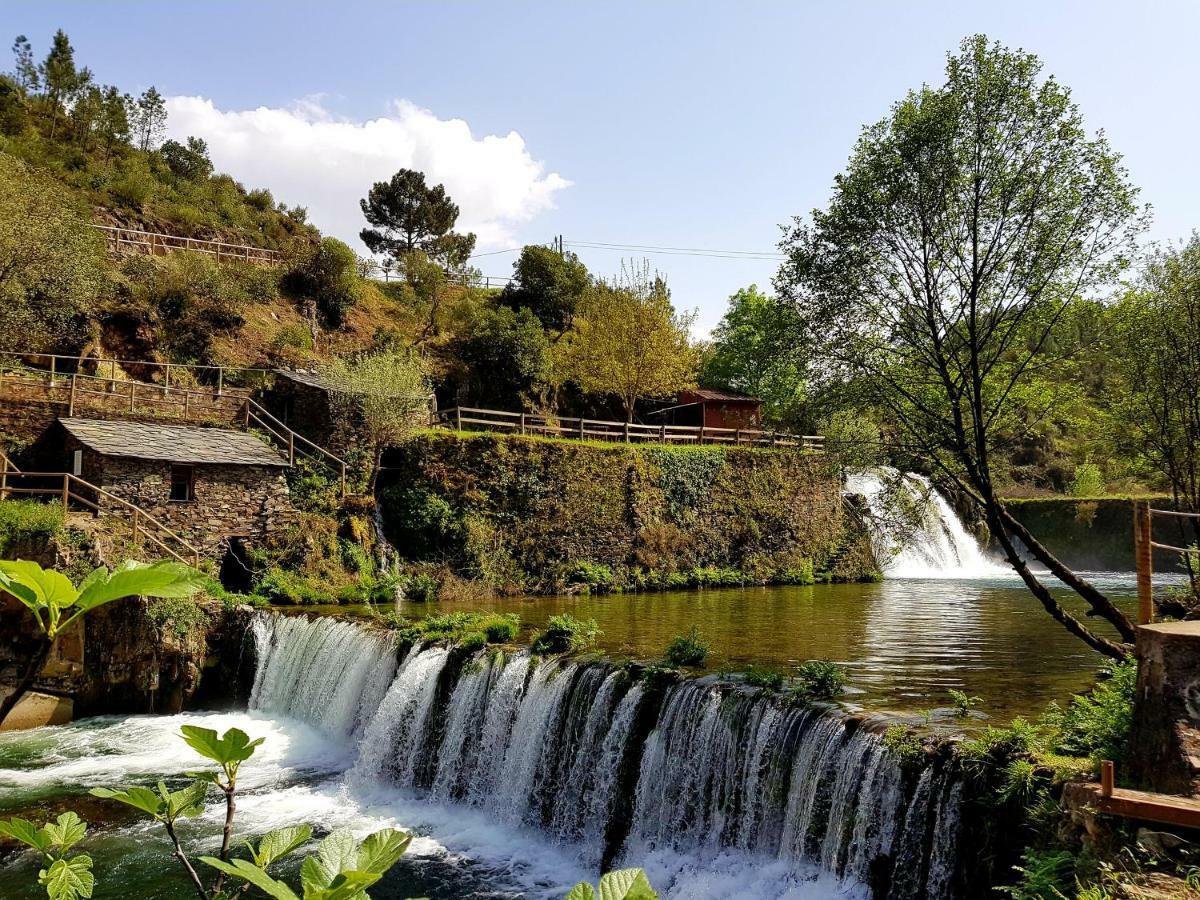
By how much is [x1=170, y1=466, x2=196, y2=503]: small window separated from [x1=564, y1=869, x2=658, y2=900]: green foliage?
22.6m

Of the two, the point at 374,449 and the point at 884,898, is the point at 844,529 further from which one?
the point at 884,898

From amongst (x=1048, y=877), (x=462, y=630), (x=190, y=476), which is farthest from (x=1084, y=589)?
(x=190, y=476)

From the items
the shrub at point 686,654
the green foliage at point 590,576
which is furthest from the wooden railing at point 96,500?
the shrub at point 686,654

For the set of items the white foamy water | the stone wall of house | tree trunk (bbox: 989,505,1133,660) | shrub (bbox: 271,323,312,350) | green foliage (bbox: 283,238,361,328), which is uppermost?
green foliage (bbox: 283,238,361,328)

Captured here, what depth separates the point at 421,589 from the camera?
900 inches

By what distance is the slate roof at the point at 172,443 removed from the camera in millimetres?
20312

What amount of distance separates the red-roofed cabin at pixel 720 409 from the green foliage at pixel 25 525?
93.1 ft

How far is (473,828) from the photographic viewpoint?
38.8 ft

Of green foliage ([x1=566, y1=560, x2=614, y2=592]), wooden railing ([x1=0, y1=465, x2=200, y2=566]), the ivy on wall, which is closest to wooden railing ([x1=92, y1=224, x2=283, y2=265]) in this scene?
wooden railing ([x1=0, y1=465, x2=200, y2=566])

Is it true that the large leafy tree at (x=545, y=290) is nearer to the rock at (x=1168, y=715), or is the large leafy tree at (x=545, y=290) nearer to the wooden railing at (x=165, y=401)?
the wooden railing at (x=165, y=401)

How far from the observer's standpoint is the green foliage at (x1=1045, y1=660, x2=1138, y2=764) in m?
7.25

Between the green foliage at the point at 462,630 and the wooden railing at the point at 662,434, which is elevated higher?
the wooden railing at the point at 662,434

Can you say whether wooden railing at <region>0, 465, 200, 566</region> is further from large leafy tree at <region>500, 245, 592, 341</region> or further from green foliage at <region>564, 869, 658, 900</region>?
large leafy tree at <region>500, 245, 592, 341</region>

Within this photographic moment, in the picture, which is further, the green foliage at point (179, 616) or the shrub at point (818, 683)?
the green foliage at point (179, 616)
